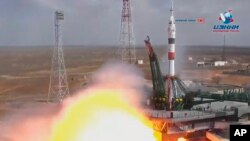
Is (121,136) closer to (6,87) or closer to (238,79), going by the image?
(6,87)

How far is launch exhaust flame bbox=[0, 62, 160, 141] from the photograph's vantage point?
116ft

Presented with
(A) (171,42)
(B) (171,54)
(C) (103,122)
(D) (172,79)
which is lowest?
(C) (103,122)

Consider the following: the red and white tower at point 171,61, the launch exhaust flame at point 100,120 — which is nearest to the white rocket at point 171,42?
the red and white tower at point 171,61

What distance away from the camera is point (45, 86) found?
8300 cm

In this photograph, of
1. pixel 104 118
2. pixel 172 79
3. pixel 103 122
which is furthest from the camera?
pixel 172 79

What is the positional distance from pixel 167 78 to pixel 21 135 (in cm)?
1616

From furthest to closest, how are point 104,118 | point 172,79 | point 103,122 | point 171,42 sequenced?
point 172,79 → point 171,42 → point 104,118 → point 103,122

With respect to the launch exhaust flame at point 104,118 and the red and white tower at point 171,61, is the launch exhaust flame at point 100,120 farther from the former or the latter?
the red and white tower at point 171,61

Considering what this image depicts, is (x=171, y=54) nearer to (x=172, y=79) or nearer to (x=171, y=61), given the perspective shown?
(x=171, y=61)

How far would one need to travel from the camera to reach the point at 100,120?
118 feet

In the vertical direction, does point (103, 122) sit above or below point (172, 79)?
below

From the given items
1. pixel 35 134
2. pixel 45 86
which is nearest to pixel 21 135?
pixel 35 134

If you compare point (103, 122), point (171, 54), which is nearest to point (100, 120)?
point (103, 122)

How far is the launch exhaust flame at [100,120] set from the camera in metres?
35.2
